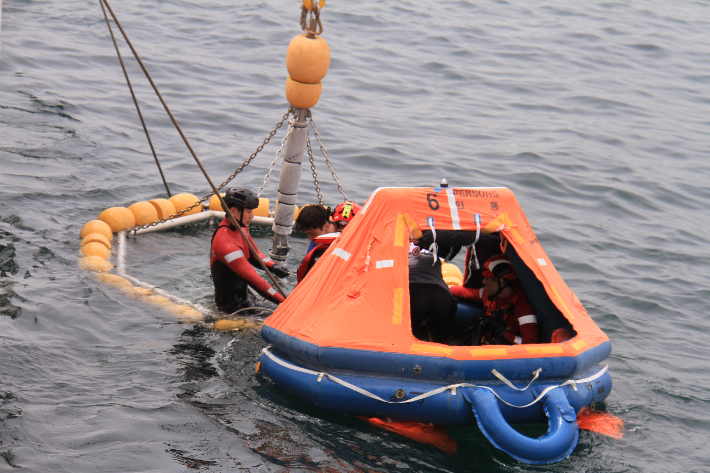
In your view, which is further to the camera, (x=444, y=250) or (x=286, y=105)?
(x=286, y=105)

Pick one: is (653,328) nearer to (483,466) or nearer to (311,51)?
(483,466)

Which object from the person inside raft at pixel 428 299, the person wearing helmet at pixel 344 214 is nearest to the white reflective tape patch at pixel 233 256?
the person wearing helmet at pixel 344 214

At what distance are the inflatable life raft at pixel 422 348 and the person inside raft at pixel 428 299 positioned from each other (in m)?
0.30

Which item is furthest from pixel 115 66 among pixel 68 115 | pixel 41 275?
pixel 41 275

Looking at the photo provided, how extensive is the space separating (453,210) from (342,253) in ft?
2.98

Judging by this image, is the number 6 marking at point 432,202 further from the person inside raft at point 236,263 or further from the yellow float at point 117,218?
the yellow float at point 117,218

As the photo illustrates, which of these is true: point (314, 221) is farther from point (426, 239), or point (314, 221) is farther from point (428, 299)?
point (428, 299)

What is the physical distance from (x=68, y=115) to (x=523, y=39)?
45.5ft

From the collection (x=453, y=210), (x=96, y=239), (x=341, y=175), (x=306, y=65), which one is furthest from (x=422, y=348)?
(x=341, y=175)

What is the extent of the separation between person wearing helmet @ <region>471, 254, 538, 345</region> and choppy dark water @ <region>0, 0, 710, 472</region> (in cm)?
91

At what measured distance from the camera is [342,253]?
534 cm

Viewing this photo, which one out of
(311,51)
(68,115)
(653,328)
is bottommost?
(653,328)

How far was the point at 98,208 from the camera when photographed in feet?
31.2

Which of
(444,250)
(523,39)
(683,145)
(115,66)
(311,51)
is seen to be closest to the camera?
(444,250)
